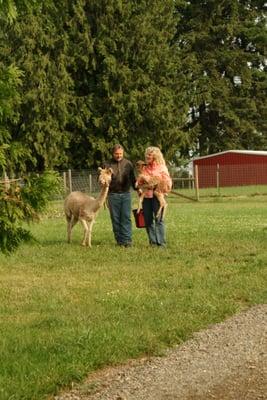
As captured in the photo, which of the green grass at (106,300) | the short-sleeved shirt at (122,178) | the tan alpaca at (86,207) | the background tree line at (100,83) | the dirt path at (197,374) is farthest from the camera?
the background tree line at (100,83)

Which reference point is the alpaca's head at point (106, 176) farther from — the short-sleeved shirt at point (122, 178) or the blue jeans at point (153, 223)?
Result: the blue jeans at point (153, 223)

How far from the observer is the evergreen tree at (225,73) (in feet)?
209

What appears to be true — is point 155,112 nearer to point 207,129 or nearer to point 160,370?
point 207,129

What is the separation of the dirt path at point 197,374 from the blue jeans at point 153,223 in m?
6.82

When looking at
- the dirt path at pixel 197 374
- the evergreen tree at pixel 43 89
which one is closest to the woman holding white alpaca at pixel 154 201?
the dirt path at pixel 197 374

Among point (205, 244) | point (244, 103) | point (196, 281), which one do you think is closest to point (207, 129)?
point (244, 103)

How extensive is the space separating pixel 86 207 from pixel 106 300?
21.0 feet

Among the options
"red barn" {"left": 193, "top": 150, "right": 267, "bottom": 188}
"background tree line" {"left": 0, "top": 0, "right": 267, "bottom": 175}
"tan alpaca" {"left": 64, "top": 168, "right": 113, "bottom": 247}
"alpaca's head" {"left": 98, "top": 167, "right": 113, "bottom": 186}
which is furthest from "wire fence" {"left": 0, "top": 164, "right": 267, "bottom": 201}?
"alpaca's head" {"left": 98, "top": 167, "right": 113, "bottom": 186}

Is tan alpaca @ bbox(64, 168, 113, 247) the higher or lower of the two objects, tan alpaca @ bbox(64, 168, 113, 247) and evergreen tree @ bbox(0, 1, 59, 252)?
the lower

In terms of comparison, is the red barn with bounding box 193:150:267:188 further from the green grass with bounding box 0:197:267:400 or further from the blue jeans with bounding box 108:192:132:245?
the green grass with bounding box 0:197:267:400

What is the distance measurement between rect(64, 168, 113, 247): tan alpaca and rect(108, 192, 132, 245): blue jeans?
24cm

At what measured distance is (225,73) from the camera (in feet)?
218

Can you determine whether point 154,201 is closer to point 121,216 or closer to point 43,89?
point 121,216

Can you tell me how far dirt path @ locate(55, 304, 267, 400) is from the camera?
17.6 ft
